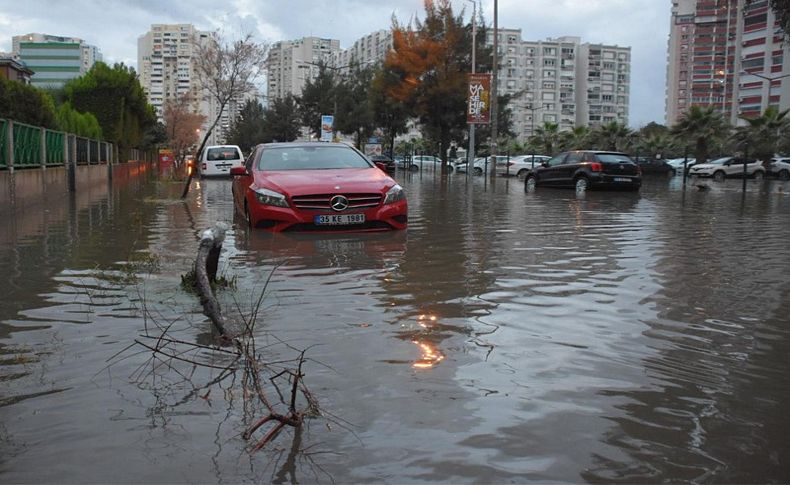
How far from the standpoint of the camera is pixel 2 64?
4628cm

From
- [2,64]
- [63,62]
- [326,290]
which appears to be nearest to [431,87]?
[2,64]

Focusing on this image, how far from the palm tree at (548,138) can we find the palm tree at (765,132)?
66.5 feet

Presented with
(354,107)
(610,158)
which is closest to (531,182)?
(610,158)

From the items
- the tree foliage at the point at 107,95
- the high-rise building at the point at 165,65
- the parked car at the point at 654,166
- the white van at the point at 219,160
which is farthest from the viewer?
the high-rise building at the point at 165,65

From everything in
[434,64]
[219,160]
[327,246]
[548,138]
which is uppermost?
[434,64]

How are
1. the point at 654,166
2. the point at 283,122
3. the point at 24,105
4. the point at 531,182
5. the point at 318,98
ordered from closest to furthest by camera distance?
the point at 24,105 → the point at 531,182 → the point at 654,166 → the point at 318,98 → the point at 283,122

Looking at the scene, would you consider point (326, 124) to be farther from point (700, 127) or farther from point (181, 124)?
point (181, 124)

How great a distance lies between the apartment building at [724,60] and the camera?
100 metres

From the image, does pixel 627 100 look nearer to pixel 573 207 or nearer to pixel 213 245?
pixel 573 207

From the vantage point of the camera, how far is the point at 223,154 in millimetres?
33344

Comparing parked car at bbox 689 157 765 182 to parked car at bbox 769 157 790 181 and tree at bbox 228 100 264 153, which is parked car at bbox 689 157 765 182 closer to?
parked car at bbox 769 157 790 181

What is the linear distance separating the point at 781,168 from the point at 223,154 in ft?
103

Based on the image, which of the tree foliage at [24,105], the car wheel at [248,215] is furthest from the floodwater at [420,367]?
the tree foliage at [24,105]

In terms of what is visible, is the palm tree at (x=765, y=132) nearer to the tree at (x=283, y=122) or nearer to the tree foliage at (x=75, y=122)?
the tree foliage at (x=75, y=122)
